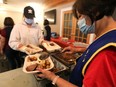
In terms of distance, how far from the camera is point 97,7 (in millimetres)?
489

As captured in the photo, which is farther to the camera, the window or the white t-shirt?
the window

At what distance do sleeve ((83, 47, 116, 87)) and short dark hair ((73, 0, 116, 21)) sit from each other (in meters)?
0.18

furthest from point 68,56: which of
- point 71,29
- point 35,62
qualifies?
point 71,29

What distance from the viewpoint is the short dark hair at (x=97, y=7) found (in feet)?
1.58

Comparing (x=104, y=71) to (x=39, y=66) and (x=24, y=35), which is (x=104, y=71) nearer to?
(x=39, y=66)

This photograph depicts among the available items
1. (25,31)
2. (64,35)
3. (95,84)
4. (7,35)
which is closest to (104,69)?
(95,84)

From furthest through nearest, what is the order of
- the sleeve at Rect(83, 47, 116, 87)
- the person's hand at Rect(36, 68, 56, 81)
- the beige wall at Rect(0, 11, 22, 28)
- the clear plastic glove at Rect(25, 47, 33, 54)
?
1. the beige wall at Rect(0, 11, 22, 28)
2. the clear plastic glove at Rect(25, 47, 33, 54)
3. the person's hand at Rect(36, 68, 56, 81)
4. the sleeve at Rect(83, 47, 116, 87)

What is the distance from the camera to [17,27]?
1.47 m

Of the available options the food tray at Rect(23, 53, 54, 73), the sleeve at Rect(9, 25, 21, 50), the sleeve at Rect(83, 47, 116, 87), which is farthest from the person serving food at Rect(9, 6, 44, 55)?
the sleeve at Rect(83, 47, 116, 87)

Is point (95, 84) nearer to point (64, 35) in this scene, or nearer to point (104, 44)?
point (104, 44)

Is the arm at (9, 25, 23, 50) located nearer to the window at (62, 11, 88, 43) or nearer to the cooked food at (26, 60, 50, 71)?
the cooked food at (26, 60, 50, 71)

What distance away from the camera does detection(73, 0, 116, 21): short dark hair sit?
19.0 inches

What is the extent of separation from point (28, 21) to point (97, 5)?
3.96 ft

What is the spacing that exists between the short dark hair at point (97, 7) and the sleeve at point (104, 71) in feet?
0.58
